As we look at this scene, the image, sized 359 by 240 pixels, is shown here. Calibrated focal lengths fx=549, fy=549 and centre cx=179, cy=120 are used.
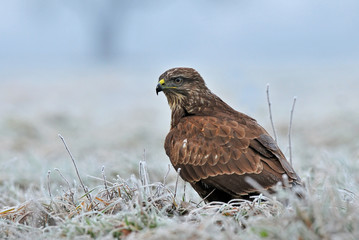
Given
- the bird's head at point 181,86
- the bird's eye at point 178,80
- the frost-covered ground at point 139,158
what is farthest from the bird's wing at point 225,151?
the bird's eye at point 178,80

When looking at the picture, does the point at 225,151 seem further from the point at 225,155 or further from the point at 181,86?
the point at 181,86

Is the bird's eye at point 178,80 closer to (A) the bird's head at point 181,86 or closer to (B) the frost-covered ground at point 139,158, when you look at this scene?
(A) the bird's head at point 181,86

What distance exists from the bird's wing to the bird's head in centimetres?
50

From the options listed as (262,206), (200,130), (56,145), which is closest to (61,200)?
(200,130)

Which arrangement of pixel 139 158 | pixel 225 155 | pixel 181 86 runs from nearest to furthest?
pixel 225 155, pixel 181 86, pixel 139 158

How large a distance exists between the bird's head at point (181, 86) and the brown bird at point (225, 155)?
26 cm

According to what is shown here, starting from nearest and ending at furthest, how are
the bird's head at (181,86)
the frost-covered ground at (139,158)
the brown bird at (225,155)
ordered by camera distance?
the frost-covered ground at (139,158) → the brown bird at (225,155) → the bird's head at (181,86)

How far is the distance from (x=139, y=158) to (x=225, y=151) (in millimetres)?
2712

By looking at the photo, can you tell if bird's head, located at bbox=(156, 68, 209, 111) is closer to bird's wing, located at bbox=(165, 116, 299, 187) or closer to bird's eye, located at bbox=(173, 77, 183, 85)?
bird's eye, located at bbox=(173, 77, 183, 85)

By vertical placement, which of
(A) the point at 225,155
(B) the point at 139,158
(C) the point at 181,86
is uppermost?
(C) the point at 181,86

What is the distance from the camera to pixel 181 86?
4.88 m

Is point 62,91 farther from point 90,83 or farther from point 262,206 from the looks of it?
point 262,206

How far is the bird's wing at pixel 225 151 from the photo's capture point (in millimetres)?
3951

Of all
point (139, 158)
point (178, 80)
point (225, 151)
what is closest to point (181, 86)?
point (178, 80)
